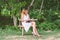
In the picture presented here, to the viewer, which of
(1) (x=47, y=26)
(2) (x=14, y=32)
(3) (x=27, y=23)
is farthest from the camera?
(1) (x=47, y=26)

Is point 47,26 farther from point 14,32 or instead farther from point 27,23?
point 27,23

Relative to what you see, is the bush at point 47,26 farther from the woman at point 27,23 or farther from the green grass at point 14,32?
the woman at point 27,23

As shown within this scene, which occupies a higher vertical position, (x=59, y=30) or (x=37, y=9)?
(x=37, y=9)

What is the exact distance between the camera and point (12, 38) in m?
9.65

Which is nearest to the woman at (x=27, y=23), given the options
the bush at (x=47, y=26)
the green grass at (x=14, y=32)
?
the green grass at (x=14, y=32)

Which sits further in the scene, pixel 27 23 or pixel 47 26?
pixel 47 26

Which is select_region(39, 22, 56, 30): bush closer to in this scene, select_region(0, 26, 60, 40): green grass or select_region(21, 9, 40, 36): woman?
select_region(0, 26, 60, 40): green grass

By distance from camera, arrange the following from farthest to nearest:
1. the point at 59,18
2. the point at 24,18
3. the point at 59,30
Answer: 1. the point at 59,18
2. the point at 59,30
3. the point at 24,18

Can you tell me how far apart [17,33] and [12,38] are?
1.30 m

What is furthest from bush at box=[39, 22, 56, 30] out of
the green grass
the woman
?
the woman

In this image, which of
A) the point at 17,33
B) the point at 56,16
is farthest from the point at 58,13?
the point at 17,33

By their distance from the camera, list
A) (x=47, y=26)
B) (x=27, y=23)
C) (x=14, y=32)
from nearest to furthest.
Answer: (x=27, y=23) < (x=14, y=32) < (x=47, y=26)

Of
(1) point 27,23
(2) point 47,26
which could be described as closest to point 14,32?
(1) point 27,23

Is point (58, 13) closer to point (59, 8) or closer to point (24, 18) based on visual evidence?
point (59, 8)
